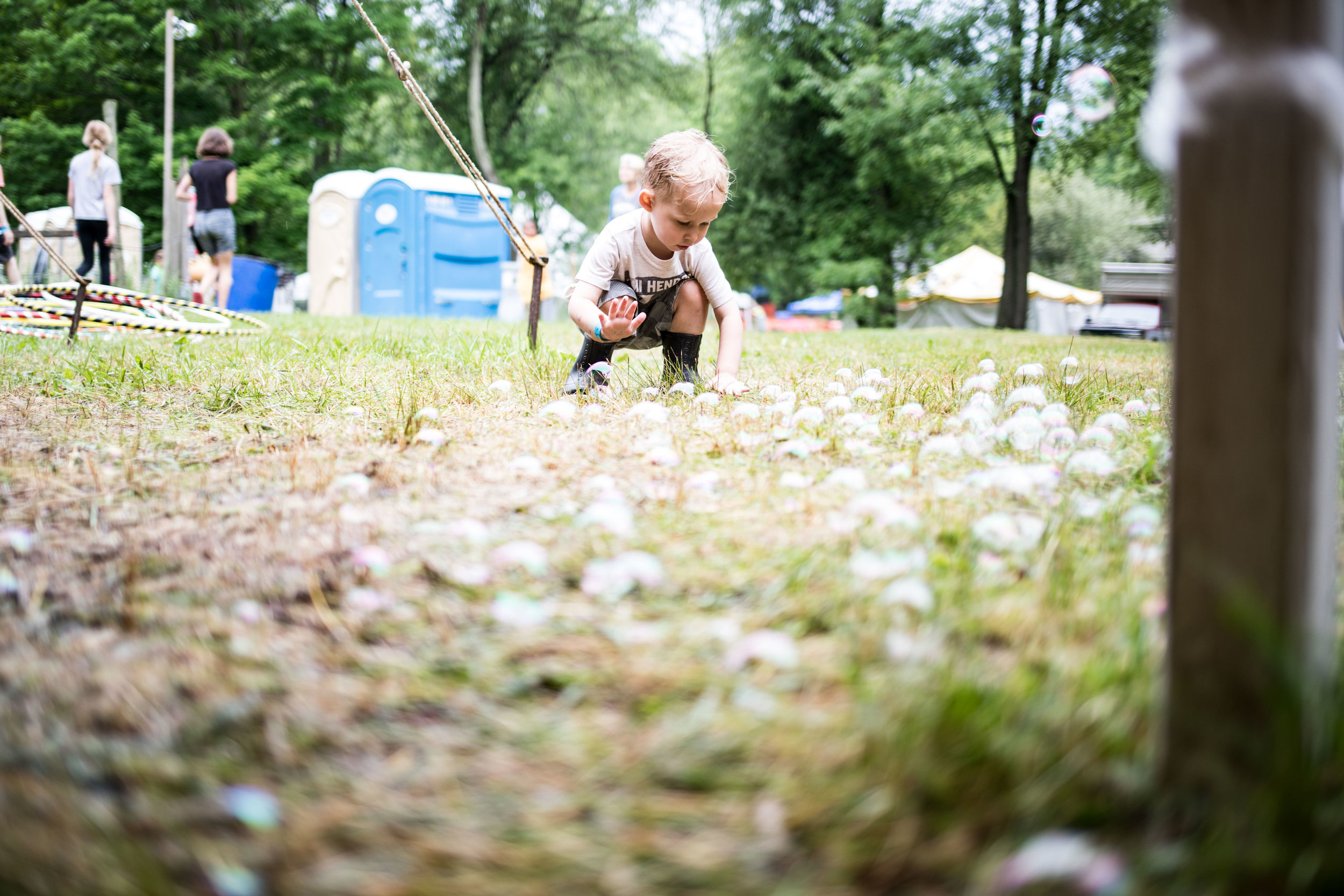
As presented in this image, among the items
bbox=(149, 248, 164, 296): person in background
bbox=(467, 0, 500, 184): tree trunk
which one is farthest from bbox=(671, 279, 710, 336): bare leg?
bbox=(467, 0, 500, 184): tree trunk

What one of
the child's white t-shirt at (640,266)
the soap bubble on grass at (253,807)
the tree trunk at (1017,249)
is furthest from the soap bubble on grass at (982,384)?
the tree trunk at (1017,249)

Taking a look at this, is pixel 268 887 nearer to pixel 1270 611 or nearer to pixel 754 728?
pixel 754 728

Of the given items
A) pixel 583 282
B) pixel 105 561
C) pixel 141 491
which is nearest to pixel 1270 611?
pixel 105 561

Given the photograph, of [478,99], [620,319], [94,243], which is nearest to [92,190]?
[94,243]

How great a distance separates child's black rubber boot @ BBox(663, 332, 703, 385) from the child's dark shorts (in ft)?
0.18

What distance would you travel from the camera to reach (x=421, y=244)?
1346cm

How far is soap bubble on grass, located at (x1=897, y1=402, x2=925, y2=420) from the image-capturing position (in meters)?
2.66

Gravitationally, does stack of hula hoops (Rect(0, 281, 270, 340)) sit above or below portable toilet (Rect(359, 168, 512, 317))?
below

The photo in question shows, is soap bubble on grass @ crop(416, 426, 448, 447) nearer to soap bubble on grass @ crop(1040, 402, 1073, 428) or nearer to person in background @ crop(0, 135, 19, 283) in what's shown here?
soap bubble on grass @ crop(1040, 402, 1073, 428)

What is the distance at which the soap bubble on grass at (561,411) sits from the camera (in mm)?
2688

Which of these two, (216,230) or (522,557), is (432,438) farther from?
(216,230)

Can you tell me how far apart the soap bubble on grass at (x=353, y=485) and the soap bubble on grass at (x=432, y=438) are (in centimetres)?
30

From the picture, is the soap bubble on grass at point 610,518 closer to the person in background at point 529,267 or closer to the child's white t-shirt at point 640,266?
the child's white t-shirt at point 640,266

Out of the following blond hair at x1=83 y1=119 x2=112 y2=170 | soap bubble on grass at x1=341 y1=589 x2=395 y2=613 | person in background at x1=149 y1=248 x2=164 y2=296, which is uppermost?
blond hair at x1=83 y1=119 x2=112 y2=170
